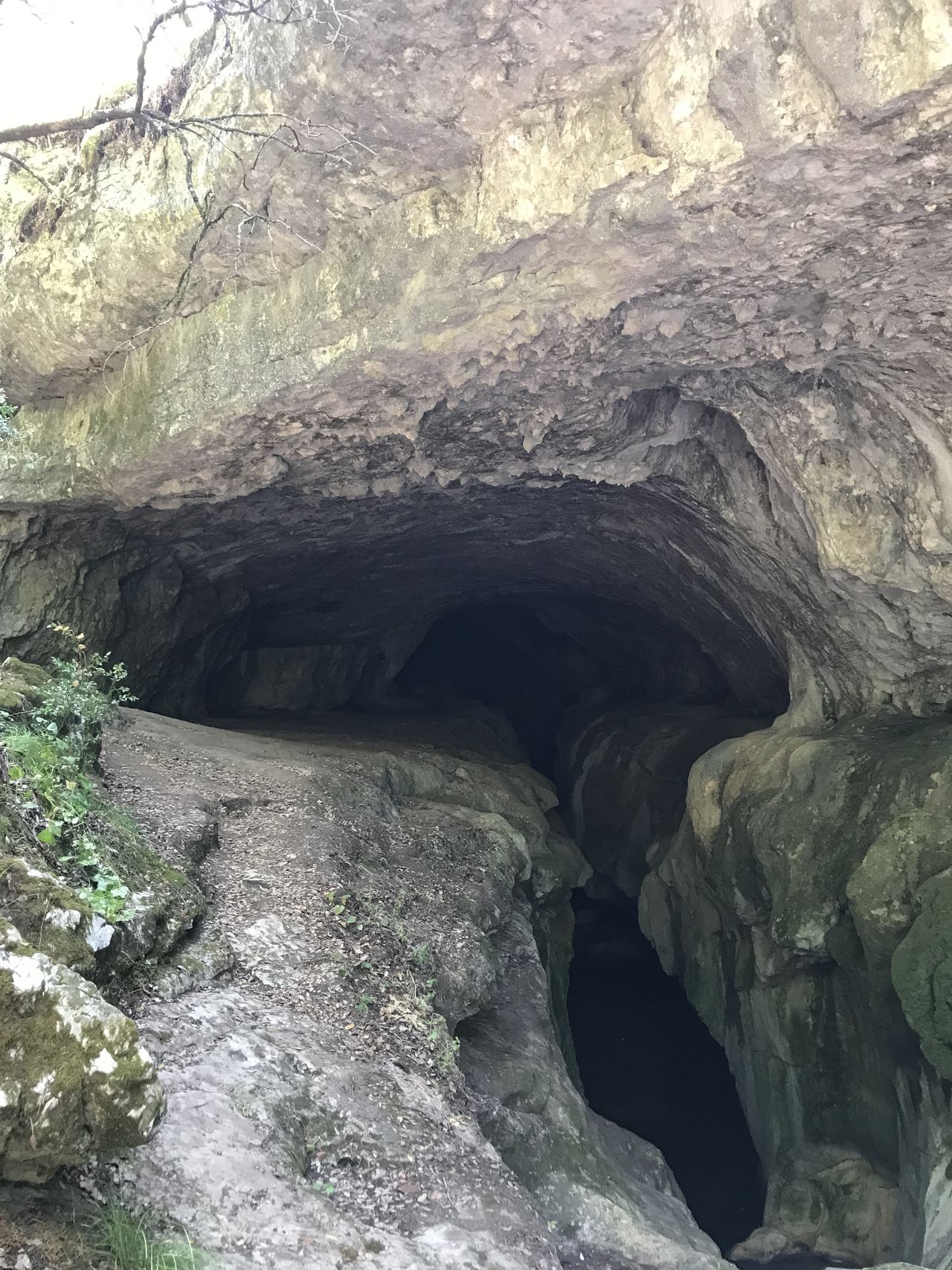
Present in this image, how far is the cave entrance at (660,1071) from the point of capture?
9531 millimetres

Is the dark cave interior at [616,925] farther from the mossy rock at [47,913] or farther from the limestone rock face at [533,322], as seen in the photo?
the mossy rock at [47,913]

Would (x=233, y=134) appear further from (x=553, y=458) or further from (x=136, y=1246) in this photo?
(x=136, y=1246)

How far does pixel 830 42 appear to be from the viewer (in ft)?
12.3

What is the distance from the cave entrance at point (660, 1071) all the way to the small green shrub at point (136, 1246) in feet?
25.7

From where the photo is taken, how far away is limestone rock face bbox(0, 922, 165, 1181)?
8.03 feet

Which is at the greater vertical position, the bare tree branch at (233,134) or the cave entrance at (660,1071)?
the bare tree branch at (233,134)

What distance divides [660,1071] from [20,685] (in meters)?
9.52

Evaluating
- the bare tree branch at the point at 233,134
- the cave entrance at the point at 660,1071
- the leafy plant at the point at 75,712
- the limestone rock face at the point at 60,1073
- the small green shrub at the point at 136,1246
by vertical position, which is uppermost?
the bare tree branch at the point at 233,134

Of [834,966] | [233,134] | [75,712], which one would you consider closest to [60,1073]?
[75,712]

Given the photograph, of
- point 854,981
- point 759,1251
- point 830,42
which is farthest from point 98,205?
point 759,1251

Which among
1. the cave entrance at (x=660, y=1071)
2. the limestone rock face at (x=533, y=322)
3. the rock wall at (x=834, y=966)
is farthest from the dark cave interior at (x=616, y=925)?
the limestone rock face at (x=533, y=322)

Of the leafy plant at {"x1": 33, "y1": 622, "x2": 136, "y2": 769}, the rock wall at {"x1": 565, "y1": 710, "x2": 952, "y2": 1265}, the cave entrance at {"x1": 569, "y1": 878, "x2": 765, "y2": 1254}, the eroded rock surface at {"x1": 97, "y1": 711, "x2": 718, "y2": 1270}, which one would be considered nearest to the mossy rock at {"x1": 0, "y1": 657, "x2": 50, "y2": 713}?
the leafy plant at {"x1": 33, "y1": 622, "x2": 136, "y2": 769}

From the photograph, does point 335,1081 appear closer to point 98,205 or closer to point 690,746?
point 98,205

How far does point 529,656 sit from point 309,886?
16174 mm
